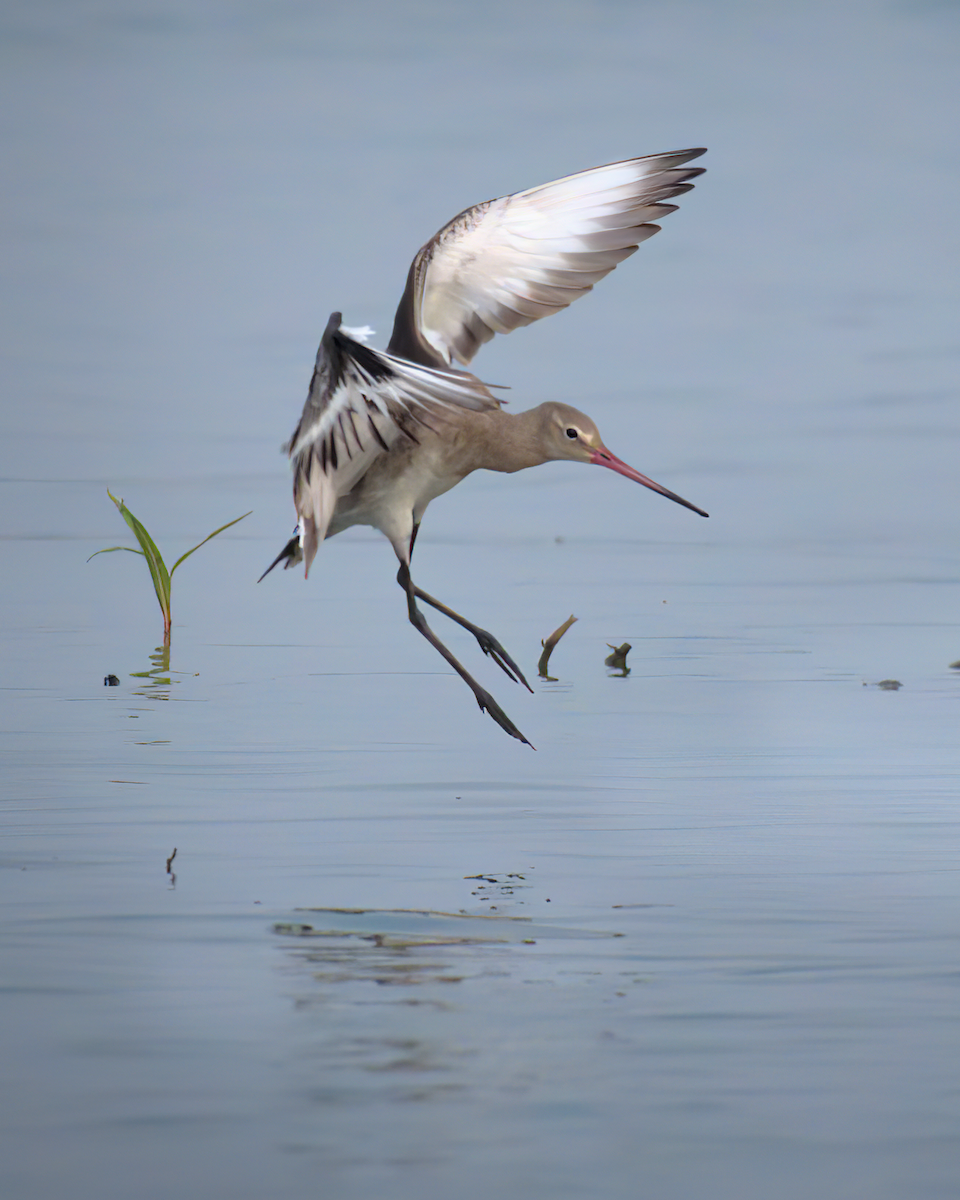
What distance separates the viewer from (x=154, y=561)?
31.2 ft

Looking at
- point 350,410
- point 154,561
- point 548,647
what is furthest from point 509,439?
point 154,561

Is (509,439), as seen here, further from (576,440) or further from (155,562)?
(155,562)

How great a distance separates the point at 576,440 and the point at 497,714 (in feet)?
3.51

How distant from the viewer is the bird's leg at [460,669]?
644 centimetres

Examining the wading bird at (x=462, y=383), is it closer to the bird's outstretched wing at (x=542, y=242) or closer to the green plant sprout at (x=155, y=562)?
the bird's outstretched wing at (x=542, y=242)

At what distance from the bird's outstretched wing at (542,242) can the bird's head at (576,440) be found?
670 mm

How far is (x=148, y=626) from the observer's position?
1027 centimetres

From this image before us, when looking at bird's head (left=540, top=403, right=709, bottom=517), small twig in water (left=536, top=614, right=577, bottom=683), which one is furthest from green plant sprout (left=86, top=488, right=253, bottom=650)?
bird's head (left=540, top=403, right=709, bottom=517)

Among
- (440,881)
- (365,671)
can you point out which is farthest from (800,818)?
(365,671)

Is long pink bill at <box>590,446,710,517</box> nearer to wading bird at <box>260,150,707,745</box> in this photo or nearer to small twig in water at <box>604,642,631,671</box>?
wading bird at <box>260,150,707,745</box>

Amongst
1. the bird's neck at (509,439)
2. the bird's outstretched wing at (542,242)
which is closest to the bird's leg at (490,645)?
the bird's neck at (509,439)

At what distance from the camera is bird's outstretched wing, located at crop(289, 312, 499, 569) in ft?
17.8

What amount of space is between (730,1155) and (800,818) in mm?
2648

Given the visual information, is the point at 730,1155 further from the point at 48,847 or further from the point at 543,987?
the point at 48,847
